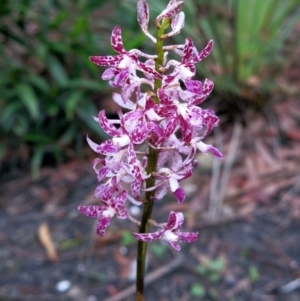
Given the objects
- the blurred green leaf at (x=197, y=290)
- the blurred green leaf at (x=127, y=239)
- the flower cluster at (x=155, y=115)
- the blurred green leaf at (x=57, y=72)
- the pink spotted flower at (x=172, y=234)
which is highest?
the flower cluster at (x=155, y=115)

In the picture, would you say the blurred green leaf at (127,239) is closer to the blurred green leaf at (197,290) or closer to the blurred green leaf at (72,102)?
the blurred green leaf at (197,290)

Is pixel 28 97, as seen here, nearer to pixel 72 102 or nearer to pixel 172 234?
pixel 72 102

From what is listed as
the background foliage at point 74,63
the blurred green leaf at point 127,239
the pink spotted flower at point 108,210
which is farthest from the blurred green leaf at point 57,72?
the pink spotted flower at point 108,210

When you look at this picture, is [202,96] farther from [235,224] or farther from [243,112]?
[243,112]

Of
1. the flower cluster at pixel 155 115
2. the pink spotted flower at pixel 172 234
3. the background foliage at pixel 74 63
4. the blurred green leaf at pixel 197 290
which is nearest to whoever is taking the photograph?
the flower cluster at pixel 155 115

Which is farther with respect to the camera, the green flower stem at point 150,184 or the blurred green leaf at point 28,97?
the blurred green leaf at point 28,97

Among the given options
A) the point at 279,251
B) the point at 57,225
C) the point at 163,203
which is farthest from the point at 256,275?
the point at 57,225

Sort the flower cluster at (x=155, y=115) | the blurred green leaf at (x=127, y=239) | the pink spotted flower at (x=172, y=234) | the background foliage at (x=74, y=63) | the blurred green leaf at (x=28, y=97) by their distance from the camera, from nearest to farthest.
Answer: the flower cluster at (x=155, y=115), the pink spotted flower at (x=172, y=234), the blurred green leaf at (x=127, y=239), the blurred green leaf at (x=28, y=97), the background foliage at (x=74, y=63)

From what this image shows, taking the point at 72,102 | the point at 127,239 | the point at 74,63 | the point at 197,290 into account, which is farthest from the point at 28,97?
the point at 197,290
